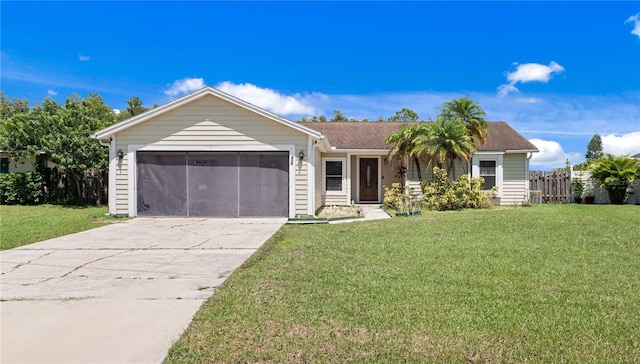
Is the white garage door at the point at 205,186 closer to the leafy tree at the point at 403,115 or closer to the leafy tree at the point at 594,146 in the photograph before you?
the leafy tree at the point at 403,115

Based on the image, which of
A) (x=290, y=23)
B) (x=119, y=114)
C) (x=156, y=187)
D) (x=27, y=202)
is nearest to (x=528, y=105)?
(x=290, y=23)

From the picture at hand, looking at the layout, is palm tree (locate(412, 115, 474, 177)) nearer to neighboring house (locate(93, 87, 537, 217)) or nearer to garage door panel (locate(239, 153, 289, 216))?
neighboring house (locate(93, 87, 537, 217))

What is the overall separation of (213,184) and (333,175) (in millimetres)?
5549

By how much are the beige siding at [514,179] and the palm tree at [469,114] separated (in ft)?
5.88

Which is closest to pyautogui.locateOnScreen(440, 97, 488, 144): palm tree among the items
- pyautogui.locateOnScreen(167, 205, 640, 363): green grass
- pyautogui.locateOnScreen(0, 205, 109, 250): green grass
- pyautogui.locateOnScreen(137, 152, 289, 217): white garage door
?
pyautogui.locateOnScreen(137, 152, 289, 217): white garage door

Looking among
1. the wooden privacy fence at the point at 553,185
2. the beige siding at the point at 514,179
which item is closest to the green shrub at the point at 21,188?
the beige siding at the point at 514,179

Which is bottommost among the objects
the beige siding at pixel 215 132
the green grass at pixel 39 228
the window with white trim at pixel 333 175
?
the green grass at pixel 39 228

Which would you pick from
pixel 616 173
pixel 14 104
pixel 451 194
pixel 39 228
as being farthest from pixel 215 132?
pixel 14 104

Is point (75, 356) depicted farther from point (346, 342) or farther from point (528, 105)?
point (528, 105)

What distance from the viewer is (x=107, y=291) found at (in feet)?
13.4

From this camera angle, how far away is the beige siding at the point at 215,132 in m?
11.1

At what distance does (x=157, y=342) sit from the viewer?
278 centimetres

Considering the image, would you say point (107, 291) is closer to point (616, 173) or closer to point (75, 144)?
point (75, 144)

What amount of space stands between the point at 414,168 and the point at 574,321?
41.1ft
